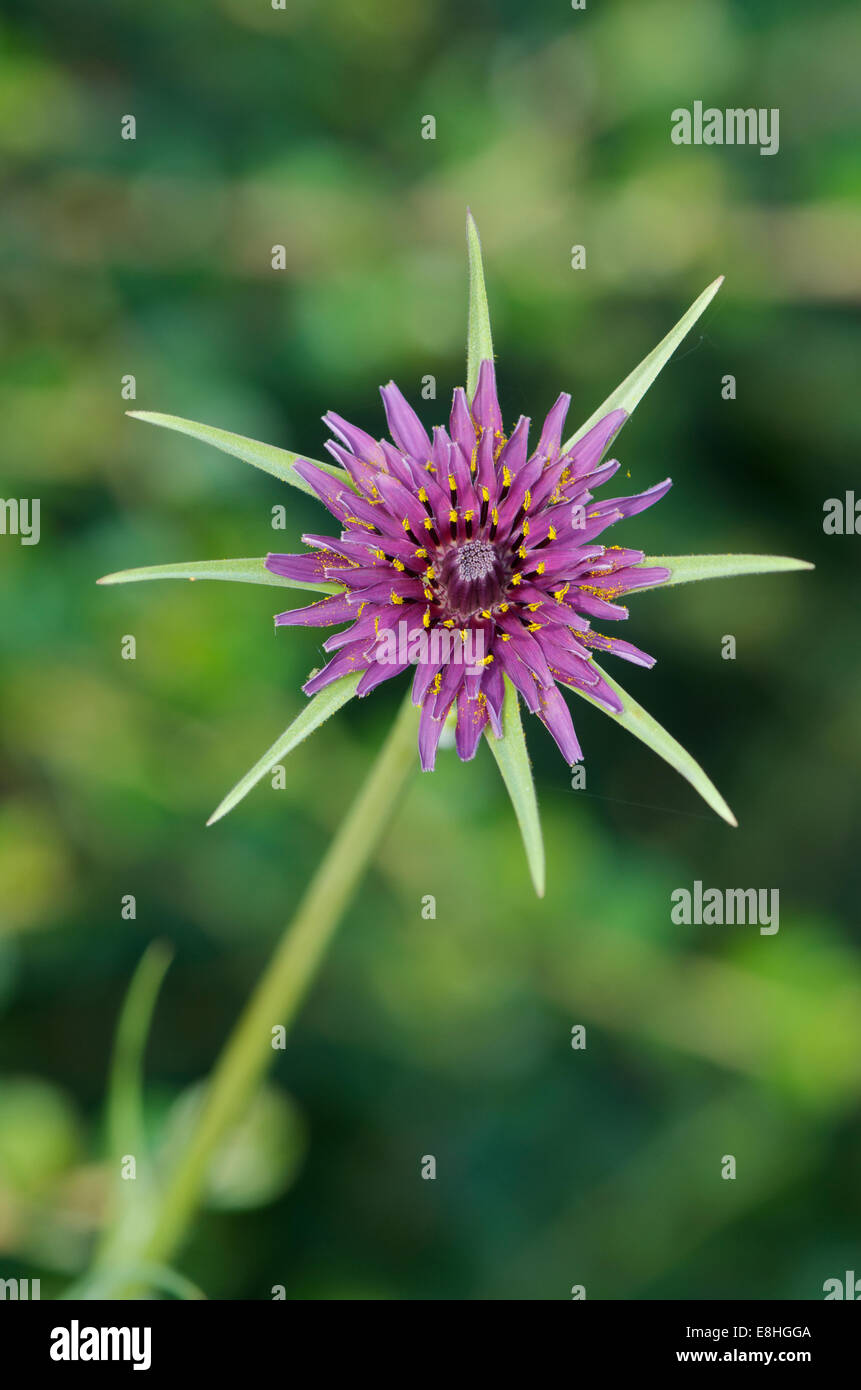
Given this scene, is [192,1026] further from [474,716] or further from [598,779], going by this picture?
[474,716]

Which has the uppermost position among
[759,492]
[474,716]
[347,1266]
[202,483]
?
[759,492]

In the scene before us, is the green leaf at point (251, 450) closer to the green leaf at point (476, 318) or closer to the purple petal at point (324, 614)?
the purple petal at point (324, 614)

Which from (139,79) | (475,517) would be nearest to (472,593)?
(475,517)

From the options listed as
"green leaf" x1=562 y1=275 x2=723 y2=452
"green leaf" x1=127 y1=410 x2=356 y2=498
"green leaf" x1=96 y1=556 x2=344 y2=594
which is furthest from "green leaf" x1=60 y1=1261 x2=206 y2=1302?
"green leaf" x1=562 y1=275 x2=723 y2=452

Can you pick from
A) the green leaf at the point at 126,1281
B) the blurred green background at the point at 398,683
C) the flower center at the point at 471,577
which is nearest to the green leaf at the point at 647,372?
the flower center at the point at 471,577

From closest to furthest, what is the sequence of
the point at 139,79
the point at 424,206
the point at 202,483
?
the point at 202,483
the point at 424,206
the point at 139,79

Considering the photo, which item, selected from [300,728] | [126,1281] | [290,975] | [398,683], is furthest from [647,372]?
[398,683]

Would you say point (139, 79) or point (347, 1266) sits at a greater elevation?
point (139, 79)

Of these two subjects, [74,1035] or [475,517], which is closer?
[475,517]
